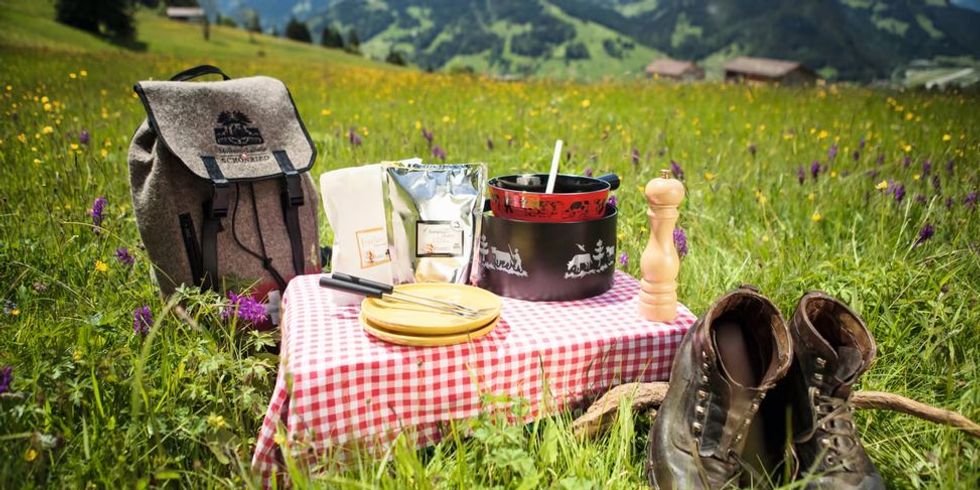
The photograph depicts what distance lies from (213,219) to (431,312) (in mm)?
1292

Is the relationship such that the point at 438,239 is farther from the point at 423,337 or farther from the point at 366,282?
the point at 423,337

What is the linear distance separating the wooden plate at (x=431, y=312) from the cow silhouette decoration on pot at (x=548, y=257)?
18cm

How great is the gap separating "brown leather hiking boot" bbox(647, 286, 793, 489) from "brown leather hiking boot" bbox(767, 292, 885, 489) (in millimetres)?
100

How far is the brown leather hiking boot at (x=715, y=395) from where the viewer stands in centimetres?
180

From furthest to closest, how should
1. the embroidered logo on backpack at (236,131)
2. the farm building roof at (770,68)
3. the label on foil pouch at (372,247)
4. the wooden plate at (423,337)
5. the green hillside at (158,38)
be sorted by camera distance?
the farm building roof at (770,68) → the green hillside at (158,38) → the embroidered logo on backpack at (236,131) → the label on foil pouch at (372,247) → the wooden plate at (423,337)

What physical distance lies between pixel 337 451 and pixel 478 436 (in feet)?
1.35

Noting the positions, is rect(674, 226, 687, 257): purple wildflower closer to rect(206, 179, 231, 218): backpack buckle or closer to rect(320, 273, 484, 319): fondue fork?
rect(320, 273, 484, 319): fondue fork

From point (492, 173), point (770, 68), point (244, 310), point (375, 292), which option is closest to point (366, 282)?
point (375, 292)

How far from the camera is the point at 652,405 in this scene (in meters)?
2.18

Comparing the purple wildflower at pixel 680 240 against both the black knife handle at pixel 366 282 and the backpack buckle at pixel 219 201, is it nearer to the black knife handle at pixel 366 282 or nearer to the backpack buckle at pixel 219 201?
the black knife handle at pixel 366 282

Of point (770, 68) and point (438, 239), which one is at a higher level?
point (438, 239)

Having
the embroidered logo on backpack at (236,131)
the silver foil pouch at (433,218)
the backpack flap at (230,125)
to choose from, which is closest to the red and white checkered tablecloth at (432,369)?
the silver foil pouch at (433,218)

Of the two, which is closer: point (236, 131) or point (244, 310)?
point (244, 310)

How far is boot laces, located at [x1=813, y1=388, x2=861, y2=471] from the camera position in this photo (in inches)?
70.9
